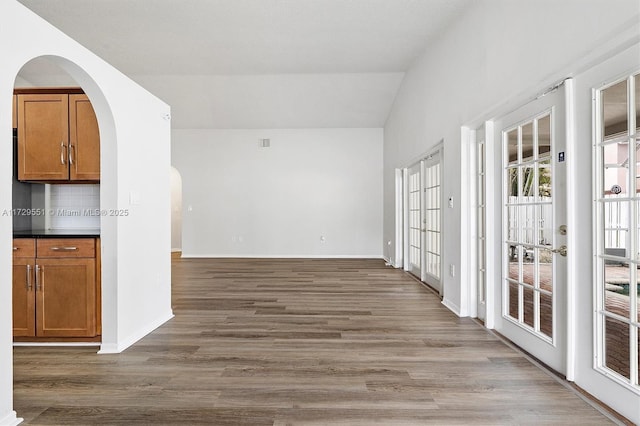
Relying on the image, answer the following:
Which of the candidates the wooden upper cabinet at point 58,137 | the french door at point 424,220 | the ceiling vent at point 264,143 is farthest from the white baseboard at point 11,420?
the ceiling vent at point 264,143

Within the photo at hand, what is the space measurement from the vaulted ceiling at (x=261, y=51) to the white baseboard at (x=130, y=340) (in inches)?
140

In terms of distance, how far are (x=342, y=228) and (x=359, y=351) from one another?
611 centimetres

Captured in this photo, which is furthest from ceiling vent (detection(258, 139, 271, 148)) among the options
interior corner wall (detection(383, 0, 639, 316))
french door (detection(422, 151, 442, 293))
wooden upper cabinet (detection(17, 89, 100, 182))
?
wooden upper cabinet (detection(17, 89, 100, 182))

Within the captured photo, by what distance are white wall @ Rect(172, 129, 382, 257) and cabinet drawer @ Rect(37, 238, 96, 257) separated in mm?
5972

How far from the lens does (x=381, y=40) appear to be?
5.21 meters

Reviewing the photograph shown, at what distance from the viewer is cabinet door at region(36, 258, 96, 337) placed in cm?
301

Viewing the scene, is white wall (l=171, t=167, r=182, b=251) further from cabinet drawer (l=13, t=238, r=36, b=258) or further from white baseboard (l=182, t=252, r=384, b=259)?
cabinet drawer (l=13, t=238, r=36, b=258)

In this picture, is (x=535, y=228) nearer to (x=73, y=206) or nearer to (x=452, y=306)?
(x=452, y=306)

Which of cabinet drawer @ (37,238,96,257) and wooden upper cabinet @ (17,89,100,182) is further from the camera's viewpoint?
wooden upper cabinet @ (17,89,100,182)

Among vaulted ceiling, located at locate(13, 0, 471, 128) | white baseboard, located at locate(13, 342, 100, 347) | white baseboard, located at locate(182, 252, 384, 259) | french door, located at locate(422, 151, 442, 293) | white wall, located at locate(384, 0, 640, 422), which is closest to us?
white wall, located at locate(384, 0, 640, 422)

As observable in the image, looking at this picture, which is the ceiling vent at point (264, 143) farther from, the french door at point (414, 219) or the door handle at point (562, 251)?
the door handle at point (562, 251)

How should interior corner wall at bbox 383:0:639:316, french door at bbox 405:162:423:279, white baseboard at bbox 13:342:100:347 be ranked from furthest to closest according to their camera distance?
french door at bbox 405:162:423:279, white baseboard at bbox 13:342:100:347, interior corner wall at bbox 383:0:639:316

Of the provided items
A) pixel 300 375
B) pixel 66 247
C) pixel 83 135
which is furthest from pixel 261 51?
pixel 300 375

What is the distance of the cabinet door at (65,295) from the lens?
3012 mm
